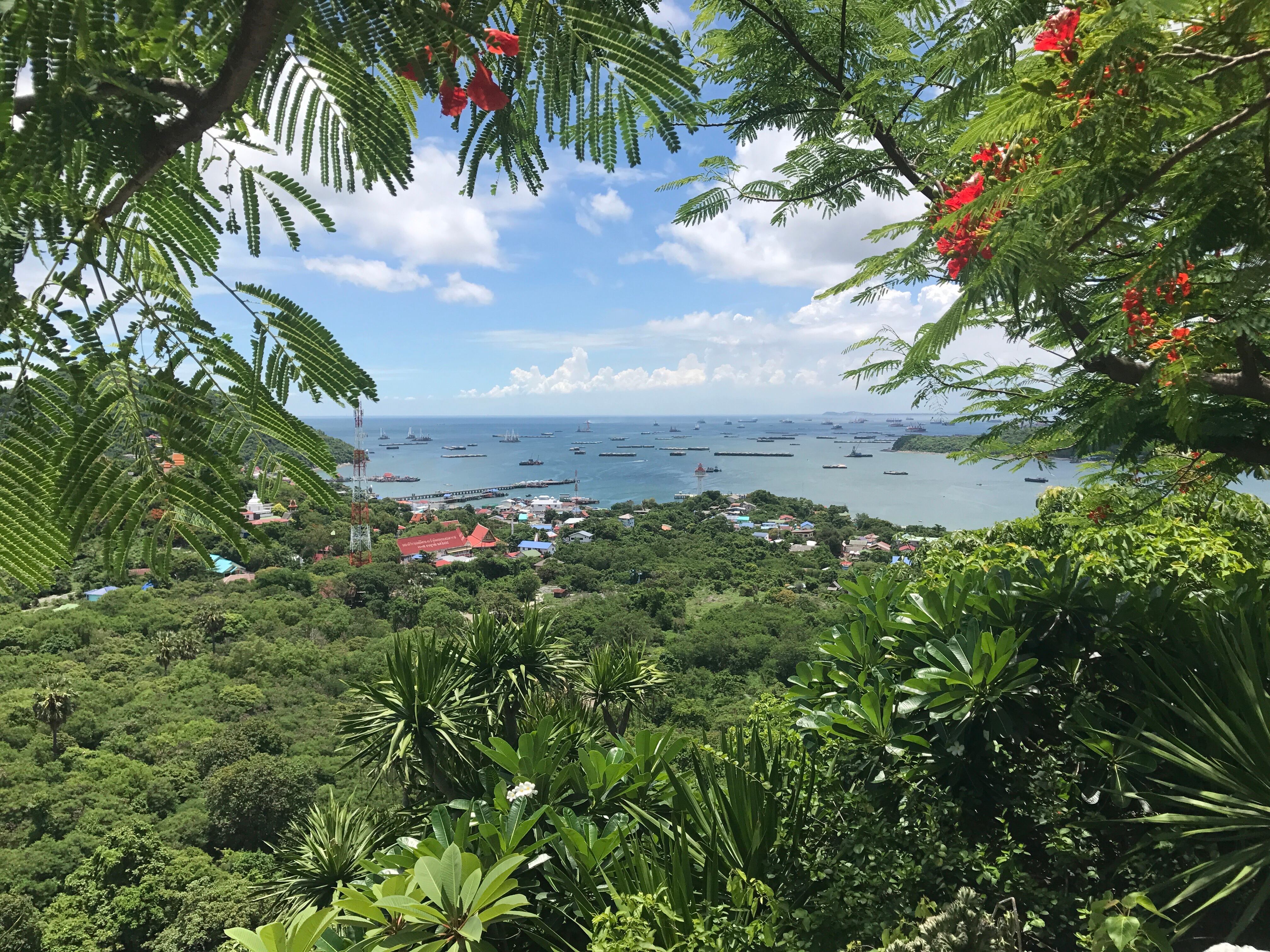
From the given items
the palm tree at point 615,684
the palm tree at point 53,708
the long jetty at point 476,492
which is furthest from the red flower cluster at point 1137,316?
the long jetty at point 476,492

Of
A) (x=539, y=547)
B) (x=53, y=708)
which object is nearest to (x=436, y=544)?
(x=539, y=547)

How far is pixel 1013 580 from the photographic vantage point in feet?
7.75

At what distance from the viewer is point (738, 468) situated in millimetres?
86125

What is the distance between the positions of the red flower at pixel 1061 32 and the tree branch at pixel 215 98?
205cm

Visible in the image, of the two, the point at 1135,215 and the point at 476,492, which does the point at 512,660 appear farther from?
the point at 476,492

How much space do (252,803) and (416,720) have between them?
19862 mm

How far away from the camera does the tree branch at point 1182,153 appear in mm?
1573

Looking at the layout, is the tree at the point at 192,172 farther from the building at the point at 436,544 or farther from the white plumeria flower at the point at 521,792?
the building at the point at 436,544

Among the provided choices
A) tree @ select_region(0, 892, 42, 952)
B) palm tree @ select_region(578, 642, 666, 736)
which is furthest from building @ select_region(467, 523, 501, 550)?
palm tree @ select_region(578, 642, 666, 736)

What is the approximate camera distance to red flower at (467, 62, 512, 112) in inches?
40.9

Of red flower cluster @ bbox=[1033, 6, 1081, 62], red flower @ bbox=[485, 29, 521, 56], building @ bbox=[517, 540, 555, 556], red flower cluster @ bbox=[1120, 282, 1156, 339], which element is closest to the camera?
red flower @ bbox=[485, 29, 521, 56]

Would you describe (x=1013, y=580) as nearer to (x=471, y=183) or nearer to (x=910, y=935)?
(x=910, y=935)

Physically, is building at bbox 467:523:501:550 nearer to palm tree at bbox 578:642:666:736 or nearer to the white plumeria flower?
palm tree at bbox 578:642:666:736

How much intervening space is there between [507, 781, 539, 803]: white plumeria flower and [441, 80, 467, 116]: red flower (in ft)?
6.65
